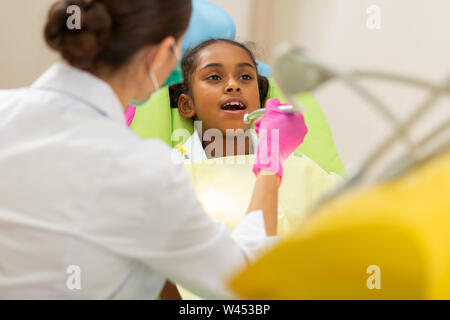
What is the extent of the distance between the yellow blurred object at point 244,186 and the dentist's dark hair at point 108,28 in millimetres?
739

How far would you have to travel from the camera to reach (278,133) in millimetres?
1197

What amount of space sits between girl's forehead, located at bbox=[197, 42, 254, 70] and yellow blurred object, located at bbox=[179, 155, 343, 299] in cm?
35

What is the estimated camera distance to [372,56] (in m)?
2.33

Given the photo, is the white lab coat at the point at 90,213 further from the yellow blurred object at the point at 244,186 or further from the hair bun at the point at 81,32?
the yellow blurred object at the point at 244,186

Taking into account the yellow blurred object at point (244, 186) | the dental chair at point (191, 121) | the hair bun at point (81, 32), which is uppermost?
the hair bun at point (81, 32)

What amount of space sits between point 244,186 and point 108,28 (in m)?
0.89

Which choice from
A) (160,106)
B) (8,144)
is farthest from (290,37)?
(8,144)

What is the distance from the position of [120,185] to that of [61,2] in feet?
1.15

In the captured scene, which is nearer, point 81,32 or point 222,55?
point 81,32

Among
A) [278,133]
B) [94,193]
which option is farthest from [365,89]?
[278,133]

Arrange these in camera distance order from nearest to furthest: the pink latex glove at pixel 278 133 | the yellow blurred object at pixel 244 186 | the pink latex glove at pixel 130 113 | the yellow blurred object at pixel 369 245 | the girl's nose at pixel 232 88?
the yellow blurred object at pixel 369 245
the pink latex glove at pixel 278 133
the yellow blurred object at pixel 244 186
the girl's nose at pixel 232 88
the pink latex glove at pixel 130 113

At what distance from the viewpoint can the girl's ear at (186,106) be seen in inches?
72.9

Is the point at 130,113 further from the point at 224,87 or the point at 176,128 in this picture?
the point at 224,87

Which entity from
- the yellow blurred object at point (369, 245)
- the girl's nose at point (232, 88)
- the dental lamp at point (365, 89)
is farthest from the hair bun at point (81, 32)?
the girl's nose at point (232, 88)
